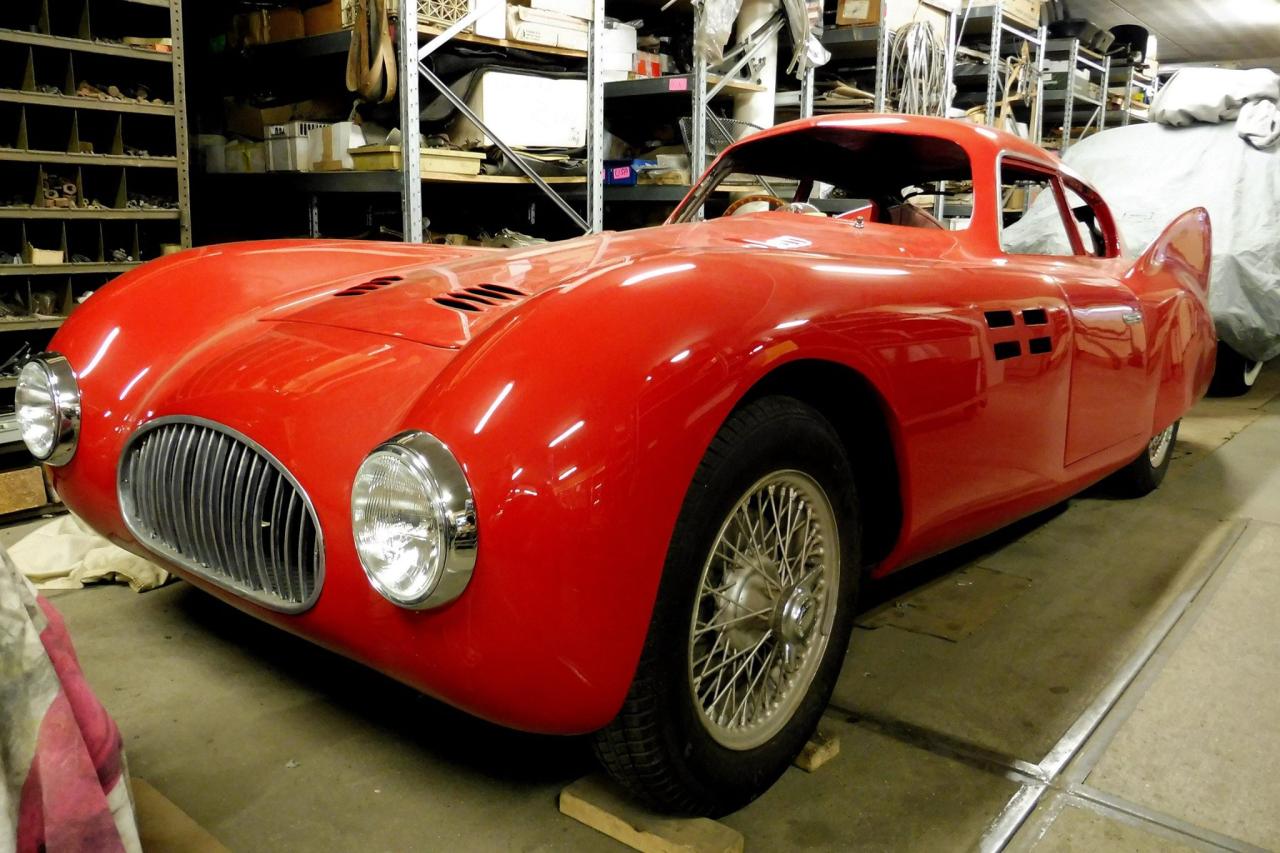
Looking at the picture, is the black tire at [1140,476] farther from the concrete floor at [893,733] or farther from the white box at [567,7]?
the white box at [567,7]

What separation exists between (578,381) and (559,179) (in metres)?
3.60

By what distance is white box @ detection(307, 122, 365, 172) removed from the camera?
4344 mm

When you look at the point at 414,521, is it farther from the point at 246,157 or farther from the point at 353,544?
the point at 246,157

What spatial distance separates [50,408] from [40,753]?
3.66 ft

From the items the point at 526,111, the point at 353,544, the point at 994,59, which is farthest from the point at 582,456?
the point at 994,59

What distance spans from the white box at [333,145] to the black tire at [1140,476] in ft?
10.8

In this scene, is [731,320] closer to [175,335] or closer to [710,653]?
[710,653]

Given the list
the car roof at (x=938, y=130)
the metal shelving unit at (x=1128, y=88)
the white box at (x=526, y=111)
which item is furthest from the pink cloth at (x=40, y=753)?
the metal shelving unit at (x=1128, y=88)

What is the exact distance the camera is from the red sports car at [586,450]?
1323 mm

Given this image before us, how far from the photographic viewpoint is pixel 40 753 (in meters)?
1.06

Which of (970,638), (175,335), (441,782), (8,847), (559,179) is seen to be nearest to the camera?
(8,847)

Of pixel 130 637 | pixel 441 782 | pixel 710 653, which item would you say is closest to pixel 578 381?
pixel 710 653

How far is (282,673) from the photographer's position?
2078 mm

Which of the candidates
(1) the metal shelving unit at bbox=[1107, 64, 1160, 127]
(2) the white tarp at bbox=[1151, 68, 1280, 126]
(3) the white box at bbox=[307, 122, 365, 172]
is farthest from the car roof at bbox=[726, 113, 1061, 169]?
(1) the metal shelving unit at bbox=[1107, 64, 1160, 127]
